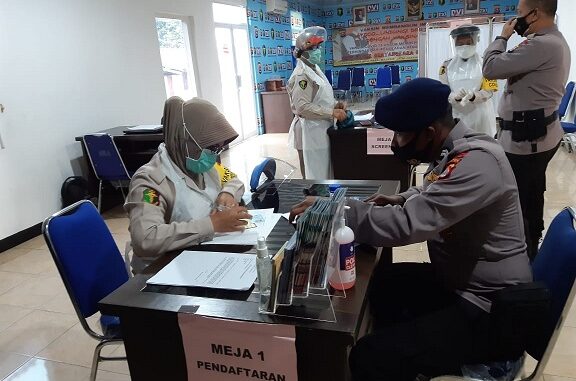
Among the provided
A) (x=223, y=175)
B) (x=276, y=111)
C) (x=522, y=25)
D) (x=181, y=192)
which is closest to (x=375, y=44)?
(x=276, y=111)

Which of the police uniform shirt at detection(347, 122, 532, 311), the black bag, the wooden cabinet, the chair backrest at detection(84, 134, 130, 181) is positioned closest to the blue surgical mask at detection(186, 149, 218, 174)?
the police uniform shirt at detection(347, 122, 532, 311)

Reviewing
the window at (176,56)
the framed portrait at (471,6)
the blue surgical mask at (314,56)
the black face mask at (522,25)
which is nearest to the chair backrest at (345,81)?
the framed portrait at (471,6)

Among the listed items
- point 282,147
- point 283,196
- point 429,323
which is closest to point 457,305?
point 429,323

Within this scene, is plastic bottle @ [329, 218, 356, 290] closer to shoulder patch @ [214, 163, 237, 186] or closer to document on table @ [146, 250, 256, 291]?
document on table @ [146, 250, 256, 291]

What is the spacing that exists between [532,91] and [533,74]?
0.09m

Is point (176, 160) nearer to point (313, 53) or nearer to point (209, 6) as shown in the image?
point (313, 53)

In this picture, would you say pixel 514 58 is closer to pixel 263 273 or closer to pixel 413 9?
pixel 263 273

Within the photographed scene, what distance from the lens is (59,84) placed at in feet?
13.0

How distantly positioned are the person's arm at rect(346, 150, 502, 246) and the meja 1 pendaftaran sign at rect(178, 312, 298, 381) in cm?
36

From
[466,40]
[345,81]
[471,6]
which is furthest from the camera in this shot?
[471,6]

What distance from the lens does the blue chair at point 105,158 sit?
12.2 ft

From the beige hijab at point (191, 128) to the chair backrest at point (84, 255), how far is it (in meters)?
0.37

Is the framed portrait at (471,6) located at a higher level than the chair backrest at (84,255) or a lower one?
higher

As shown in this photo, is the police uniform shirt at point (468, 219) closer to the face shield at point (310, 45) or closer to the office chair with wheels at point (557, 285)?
the office chair with wheels at point (557, 285)
